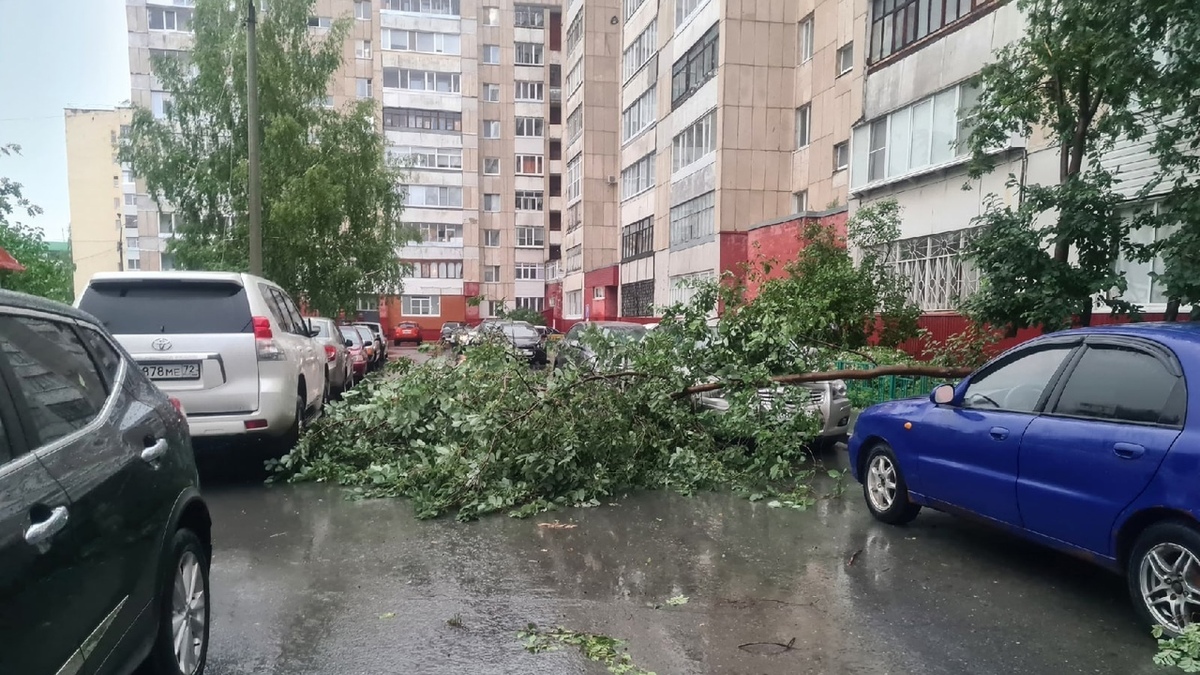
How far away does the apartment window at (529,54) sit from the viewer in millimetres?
54688

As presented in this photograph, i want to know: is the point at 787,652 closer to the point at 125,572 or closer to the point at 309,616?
the point at 309,616

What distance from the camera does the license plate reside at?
638cm

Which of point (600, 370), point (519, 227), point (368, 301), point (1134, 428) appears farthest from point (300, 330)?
point (519, 227)

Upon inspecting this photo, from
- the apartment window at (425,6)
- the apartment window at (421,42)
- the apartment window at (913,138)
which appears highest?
the apartment window at (425,6)

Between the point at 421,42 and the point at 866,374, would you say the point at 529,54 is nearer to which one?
the point at 421,42

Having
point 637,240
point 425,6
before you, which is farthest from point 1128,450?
point 425,6

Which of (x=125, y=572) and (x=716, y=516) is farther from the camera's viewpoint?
(x=716, y=516)

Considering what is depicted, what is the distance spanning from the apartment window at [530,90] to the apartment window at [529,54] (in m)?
1.38

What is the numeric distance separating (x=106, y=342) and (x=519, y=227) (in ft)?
172

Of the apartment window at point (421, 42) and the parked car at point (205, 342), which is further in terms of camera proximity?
the apartment window at point (421, 42)

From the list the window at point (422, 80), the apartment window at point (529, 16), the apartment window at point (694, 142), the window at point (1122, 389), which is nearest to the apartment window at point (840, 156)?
the apartment window at point (694, 142)

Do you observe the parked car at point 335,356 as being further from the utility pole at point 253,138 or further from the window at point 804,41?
the window at point 804,41

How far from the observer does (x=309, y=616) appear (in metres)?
4.21

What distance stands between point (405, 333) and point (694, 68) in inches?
995
